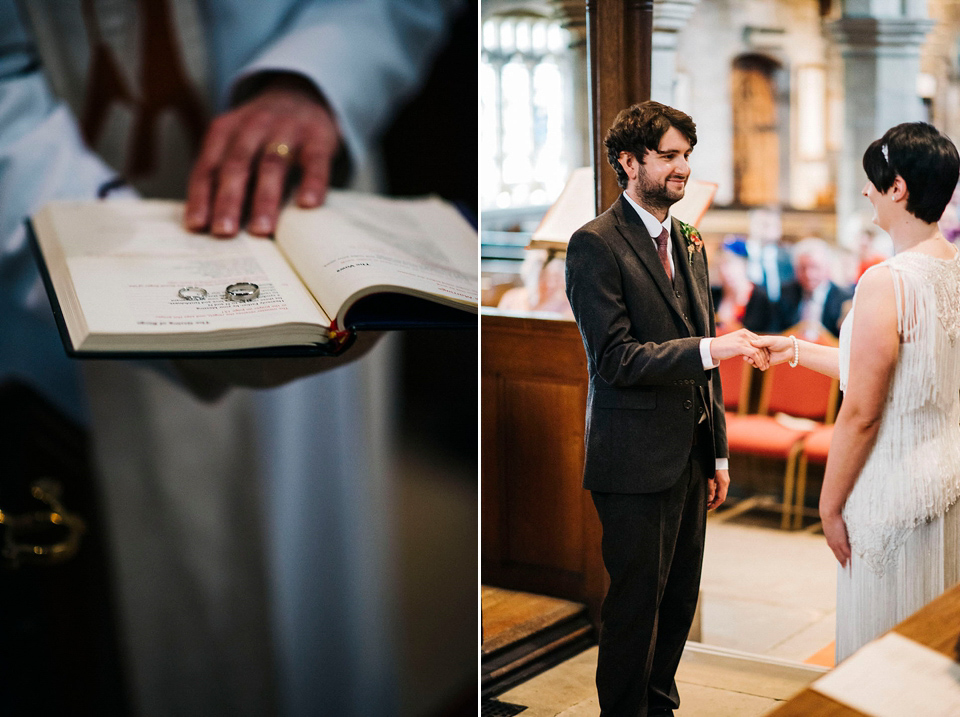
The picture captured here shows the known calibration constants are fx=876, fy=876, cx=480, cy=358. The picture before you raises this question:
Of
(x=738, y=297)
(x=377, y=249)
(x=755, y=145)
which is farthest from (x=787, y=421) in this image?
(x=755, y=145)

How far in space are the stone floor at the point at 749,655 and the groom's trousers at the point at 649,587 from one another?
0.09 m

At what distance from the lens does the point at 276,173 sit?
1.28 m

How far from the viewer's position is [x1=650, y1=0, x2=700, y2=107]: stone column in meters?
1.57

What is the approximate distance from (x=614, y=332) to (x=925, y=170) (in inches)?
20.2

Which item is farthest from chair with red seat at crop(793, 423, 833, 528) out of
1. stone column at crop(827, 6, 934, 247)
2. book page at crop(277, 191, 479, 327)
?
book page at crop(277, 191, 479, 327)

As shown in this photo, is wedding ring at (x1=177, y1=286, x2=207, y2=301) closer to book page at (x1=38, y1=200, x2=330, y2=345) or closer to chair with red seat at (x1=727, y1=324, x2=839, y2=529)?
book page at (x1=38, y1=200, x2=330, y2=345)

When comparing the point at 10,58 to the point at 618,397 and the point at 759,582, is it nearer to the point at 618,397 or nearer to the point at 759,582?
the point at 618,397

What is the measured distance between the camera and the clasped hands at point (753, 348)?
132 cm

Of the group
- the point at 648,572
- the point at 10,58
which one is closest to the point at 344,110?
the point at 10,58

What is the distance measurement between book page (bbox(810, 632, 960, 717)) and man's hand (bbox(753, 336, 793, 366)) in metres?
0.43

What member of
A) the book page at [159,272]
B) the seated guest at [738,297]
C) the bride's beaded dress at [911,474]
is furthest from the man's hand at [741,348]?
the seated guest at [738,297]

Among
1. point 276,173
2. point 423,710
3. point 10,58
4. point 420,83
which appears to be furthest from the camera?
point 423,710

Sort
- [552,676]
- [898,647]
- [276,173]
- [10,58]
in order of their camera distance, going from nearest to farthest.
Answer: [898,647]
[276,173]
[10,58]
[552,676]

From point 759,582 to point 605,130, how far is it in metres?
1.27
